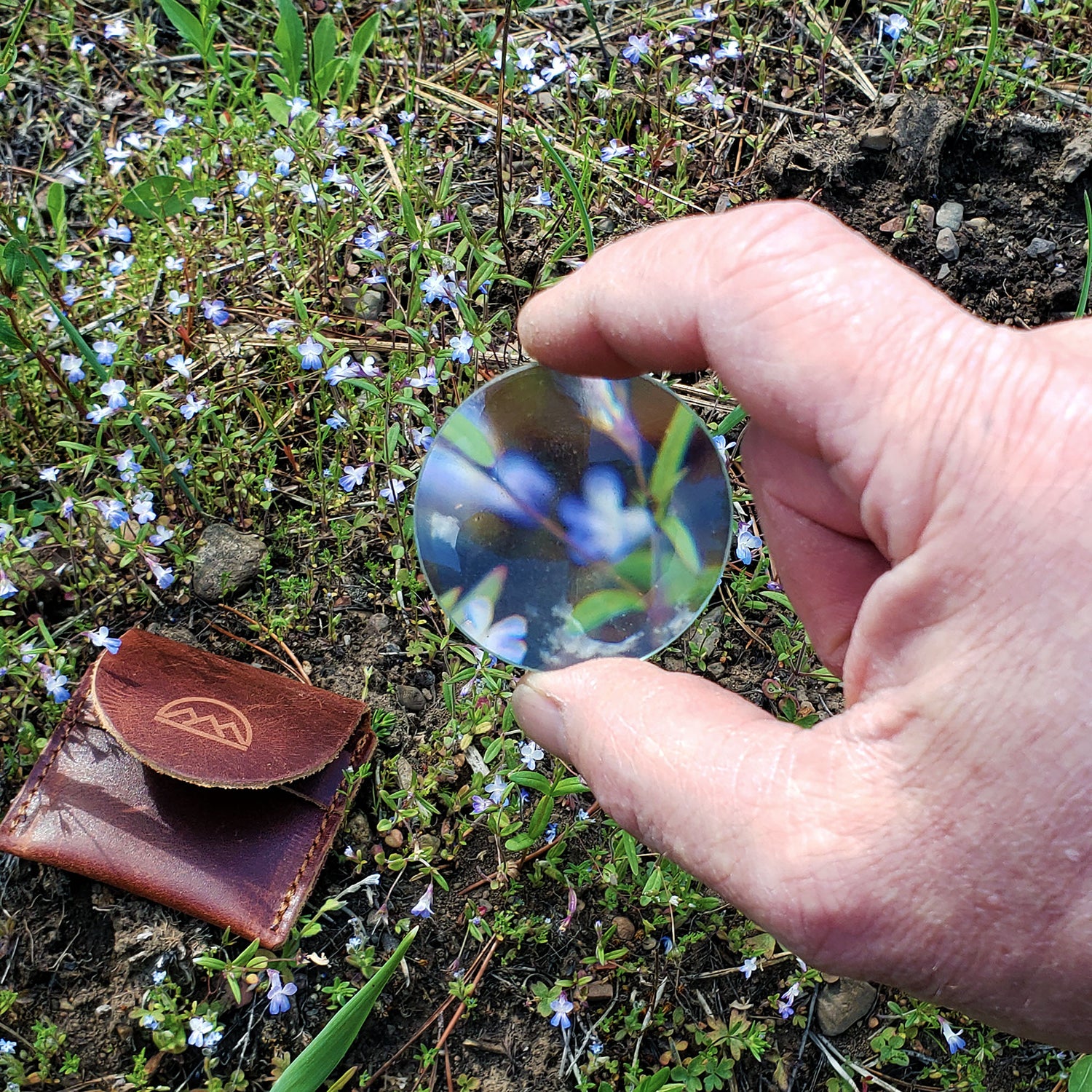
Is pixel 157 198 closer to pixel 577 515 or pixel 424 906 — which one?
pixel 577 515

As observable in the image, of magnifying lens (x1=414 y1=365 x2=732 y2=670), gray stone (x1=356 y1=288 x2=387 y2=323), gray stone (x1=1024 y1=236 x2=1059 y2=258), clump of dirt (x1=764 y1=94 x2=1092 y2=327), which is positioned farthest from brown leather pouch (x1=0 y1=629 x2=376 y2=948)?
gray stone (x1=1024 y1=236 x2=1059 y2=258)

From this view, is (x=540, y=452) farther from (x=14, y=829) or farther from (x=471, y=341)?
(x=14, y=829)

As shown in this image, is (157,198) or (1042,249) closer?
(157,198)

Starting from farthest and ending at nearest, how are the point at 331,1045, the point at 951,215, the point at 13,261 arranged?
1. the point at 951,215
2. the point at 13,261
3. the point at 331,1045

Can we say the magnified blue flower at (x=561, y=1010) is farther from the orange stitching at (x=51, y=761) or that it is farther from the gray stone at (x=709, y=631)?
the orange stitching at (x=51, y=761)

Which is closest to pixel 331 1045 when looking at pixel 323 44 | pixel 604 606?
pixel 604 606

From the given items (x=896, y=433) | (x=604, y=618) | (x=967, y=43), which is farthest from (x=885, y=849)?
(x=967, y=43)
